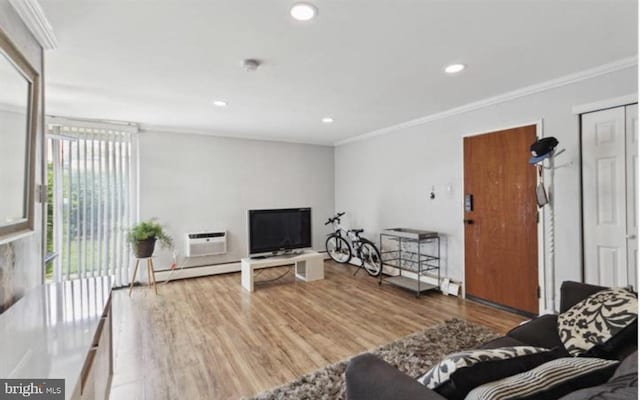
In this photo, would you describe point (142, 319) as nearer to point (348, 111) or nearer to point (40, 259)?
point (40, 259)

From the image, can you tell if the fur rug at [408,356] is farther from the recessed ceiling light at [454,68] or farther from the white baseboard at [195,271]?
the white baseboard at [195,271]

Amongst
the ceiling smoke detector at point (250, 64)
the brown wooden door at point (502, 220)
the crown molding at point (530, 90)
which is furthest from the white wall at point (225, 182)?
the brown wooden door at point (502, 220)

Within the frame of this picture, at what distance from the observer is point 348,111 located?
389 cm

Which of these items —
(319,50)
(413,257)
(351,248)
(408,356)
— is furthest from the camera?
(351,248)

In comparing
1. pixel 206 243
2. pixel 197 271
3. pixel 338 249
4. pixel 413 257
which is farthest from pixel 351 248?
pixel 197 271

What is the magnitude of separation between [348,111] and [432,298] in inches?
103

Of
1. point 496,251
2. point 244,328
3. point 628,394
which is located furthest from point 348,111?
point 628,394

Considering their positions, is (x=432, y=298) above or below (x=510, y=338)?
below

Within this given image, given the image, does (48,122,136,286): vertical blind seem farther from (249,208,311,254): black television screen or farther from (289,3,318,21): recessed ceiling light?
(289,3,318,21): recessed ceiling light

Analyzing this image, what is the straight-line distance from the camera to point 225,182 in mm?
5211

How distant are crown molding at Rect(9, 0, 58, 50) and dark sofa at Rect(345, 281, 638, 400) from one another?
2442 millimetres

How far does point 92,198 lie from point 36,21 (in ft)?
9.81

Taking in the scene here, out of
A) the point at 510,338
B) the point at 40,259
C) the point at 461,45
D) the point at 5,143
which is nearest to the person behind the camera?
the point at 5,143

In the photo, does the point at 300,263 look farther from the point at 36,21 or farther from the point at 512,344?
the point at 36,21
